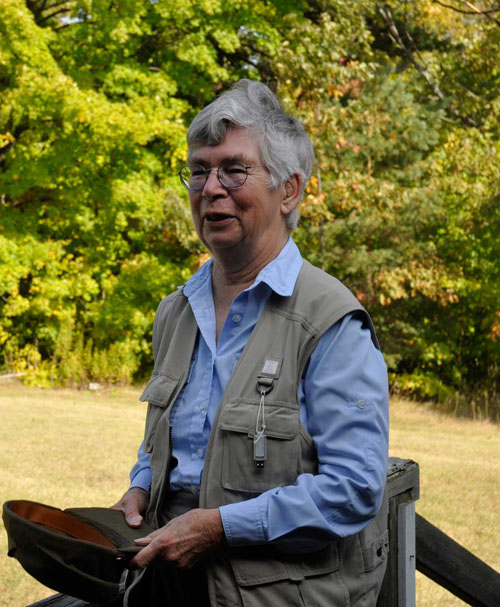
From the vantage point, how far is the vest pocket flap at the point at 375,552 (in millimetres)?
1898

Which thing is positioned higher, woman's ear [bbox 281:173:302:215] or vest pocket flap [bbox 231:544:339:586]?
woman's ear [bbox 281:173:302:215]

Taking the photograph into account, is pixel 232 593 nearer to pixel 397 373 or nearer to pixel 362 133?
pixel 362 133

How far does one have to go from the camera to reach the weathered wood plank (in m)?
2.78

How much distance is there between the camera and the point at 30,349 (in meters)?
15.9

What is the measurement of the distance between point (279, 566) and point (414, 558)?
98cm

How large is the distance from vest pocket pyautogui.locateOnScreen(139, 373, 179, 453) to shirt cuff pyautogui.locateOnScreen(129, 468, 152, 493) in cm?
13

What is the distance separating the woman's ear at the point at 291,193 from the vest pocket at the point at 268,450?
584mm

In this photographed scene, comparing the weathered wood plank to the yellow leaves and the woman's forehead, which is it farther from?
the yellow leaves

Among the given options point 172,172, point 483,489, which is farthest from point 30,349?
point 483,489

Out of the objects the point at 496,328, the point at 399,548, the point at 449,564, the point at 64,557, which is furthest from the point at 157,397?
the point at 496,328

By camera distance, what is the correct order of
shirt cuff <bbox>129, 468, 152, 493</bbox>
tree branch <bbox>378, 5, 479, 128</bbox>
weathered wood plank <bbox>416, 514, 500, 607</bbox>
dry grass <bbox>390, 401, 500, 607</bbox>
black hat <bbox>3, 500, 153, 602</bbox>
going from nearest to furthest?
black hat <bbox>3, 500, 153, 602</bbox> → shirt cuff <bbox>129, 468, 152, 493</bbox> → weathered wood plank <bbox>416, 514, 500, 607</bbox> → dry grass <bbox>390, 401, 500, 607</bbox> → tree branch <bbox>378, 5, 479, 128</bbox>

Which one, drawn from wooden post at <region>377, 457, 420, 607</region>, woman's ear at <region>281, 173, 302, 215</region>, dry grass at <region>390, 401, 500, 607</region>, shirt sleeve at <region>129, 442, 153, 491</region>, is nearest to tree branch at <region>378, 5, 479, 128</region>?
dry grass at <region>390, 401, 500, 607</region>

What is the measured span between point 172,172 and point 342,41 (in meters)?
4.38

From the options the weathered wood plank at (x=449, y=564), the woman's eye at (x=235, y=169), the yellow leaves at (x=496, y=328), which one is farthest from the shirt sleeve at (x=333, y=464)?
the yellow leaves at (x=496, y=328)
